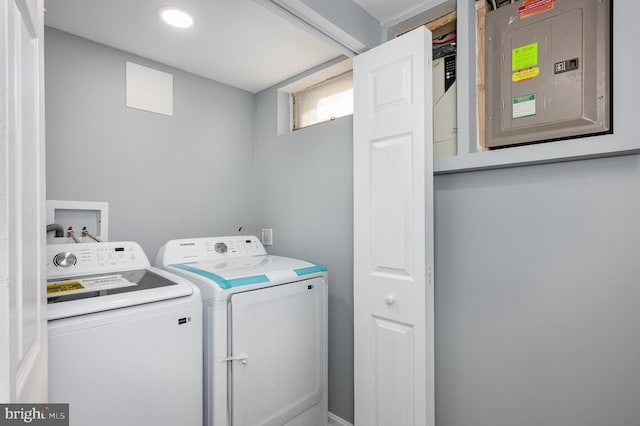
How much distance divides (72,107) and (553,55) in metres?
2.43

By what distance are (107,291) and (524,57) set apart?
195cm

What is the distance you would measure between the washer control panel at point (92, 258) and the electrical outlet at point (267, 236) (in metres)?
0.93

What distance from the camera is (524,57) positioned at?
4.39ft

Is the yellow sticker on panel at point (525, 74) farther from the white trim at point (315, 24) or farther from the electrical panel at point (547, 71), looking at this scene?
the white trim at point (315, 24)

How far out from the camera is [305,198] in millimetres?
2234

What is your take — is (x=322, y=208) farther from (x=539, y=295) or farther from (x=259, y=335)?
(x=539, y=295)

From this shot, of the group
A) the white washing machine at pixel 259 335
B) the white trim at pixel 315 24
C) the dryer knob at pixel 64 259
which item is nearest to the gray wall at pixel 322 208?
the white washing machine at pixel 259 335

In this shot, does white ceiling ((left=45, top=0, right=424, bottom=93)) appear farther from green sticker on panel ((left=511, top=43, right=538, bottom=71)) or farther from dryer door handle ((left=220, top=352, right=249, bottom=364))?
dryer door handle ((left=220, top=352, right=249, bottom=364))

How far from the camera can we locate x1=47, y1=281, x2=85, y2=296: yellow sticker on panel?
1167 mm

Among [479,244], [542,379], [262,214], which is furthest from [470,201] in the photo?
[262,214]

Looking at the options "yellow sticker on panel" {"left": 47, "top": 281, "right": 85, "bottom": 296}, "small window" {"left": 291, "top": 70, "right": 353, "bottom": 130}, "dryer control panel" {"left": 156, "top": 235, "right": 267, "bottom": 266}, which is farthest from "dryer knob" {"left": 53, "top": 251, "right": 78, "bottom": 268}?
"small window" {"left": 291, "top": 70, "right": 353, "bottom": 130}

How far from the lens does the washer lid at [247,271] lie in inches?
56.2

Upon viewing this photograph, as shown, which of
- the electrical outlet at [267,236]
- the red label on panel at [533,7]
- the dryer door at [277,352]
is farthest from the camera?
the electrical outlet at [267,236]

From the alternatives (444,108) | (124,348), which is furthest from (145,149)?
(444,108)
